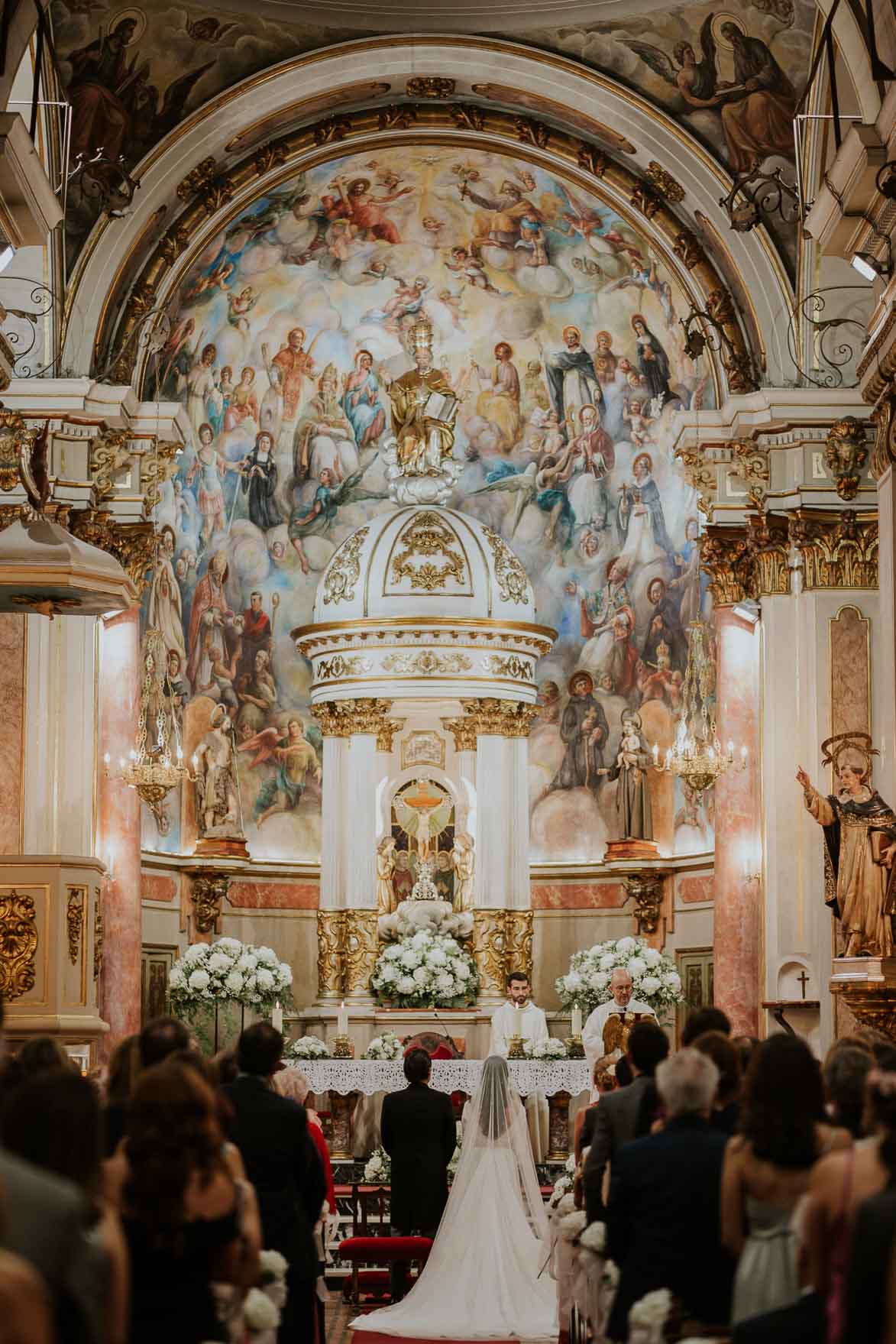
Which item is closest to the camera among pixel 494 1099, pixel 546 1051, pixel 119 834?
pixel 494 1099

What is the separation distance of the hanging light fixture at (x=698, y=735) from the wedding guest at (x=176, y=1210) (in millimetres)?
14374

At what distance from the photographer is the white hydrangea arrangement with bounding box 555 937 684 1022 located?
21.2 m

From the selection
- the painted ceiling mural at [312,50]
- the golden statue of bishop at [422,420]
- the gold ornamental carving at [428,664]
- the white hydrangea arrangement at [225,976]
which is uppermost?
the painted ceiling mural at [312,50]

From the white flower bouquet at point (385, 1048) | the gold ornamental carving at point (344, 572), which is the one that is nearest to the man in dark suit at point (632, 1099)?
the white flower bouquet at point (385, 1048)

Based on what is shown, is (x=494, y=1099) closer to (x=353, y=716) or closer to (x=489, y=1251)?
(x=489, y=1251)

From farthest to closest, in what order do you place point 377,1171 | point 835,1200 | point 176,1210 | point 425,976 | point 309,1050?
1. point 425,976
2. point 309,1050
3. point 377,1171
4. point 176,1210
5. point 835,1200

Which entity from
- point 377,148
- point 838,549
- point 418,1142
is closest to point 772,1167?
point 418,1142

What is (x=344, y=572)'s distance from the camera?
2316 centimetres

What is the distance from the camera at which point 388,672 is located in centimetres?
2258

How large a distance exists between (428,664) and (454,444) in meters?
3.74

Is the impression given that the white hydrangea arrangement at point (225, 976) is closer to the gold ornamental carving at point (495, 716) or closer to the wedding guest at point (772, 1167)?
the gold ornamental carving at point (495, 716)

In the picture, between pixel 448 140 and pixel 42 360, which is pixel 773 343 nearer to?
pixel 448 140

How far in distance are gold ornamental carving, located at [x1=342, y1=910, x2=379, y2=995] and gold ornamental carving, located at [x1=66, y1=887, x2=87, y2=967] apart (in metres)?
8.44

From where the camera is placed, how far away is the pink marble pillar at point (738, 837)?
2019 cm
